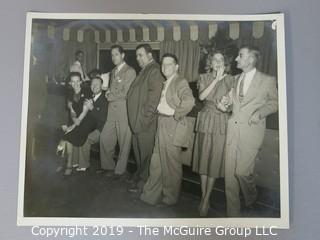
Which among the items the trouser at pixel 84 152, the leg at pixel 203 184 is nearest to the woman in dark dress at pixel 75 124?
the trouser at pixel 84 152

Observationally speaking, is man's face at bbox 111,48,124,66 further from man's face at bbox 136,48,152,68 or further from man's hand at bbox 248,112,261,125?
man's hand at bbox 248,112,261,125

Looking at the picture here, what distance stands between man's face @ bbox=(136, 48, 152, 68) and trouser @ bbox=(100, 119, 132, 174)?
11cm

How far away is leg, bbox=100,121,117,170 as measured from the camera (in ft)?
2.00

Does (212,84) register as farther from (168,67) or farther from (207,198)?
(207,198)

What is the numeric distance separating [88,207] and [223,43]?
1.21ft

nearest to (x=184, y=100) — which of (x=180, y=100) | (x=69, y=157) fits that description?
(x=180, y=100)

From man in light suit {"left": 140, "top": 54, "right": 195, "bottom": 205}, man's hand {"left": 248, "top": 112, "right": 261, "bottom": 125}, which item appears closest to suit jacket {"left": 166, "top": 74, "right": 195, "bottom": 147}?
man in light suit {"left": 140, "top": 54, "right": 195, "bottom": 205}

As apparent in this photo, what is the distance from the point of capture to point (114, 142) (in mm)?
613

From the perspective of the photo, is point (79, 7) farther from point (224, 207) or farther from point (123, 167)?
point (224, 207)

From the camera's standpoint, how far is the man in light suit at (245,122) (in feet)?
1.99

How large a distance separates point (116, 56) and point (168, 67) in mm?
94

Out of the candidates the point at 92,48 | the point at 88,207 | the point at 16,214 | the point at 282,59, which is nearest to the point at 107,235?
the point at 88,207

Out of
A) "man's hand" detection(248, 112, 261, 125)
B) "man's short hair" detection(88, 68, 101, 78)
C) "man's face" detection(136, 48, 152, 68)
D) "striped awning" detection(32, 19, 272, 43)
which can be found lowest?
"man's hand" detection(248, 112, 261, 125)

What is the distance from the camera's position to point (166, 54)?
623mm
